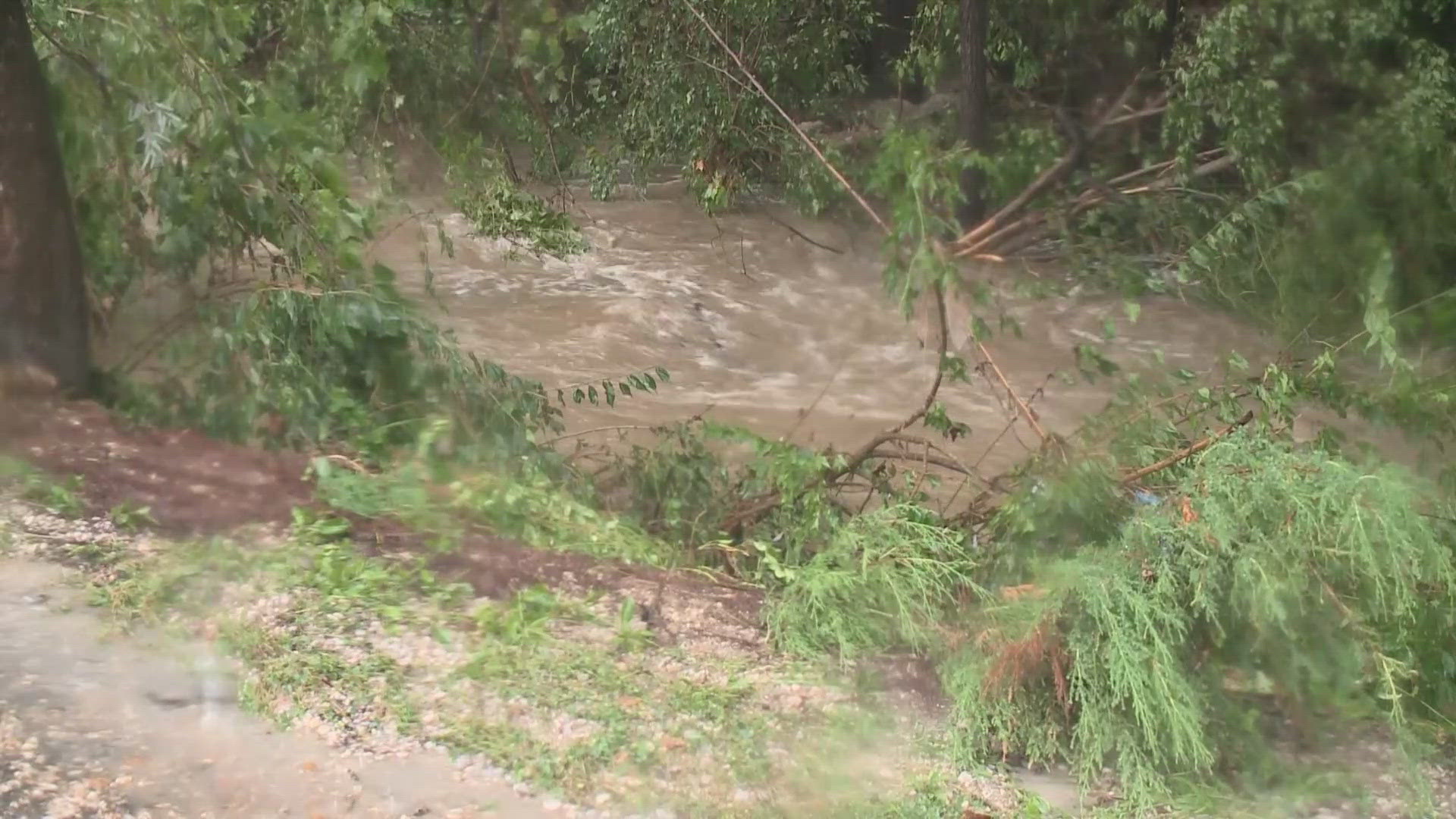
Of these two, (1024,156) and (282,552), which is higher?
(1024,156)

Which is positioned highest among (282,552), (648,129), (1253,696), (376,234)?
(648,129)

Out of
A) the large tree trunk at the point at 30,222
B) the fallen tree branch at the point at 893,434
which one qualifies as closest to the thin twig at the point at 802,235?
the fallen tree branch at the point at 893,434

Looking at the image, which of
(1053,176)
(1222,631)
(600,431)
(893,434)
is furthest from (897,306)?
(1053,176)

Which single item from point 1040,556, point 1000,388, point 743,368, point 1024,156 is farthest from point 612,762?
point 1024,156

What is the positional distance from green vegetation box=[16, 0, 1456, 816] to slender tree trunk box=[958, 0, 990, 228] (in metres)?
0.21

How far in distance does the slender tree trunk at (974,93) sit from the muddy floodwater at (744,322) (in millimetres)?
839

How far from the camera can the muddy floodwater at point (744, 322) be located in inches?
354

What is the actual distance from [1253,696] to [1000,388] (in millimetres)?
2055

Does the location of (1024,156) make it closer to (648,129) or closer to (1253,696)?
(648,129)

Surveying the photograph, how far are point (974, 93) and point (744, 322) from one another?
8.50 ft

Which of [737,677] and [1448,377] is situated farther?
[1448,377]

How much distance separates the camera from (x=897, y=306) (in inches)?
234

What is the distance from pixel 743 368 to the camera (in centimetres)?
1034

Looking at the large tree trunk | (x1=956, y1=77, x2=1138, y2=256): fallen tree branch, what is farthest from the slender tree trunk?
the large tree trunk
